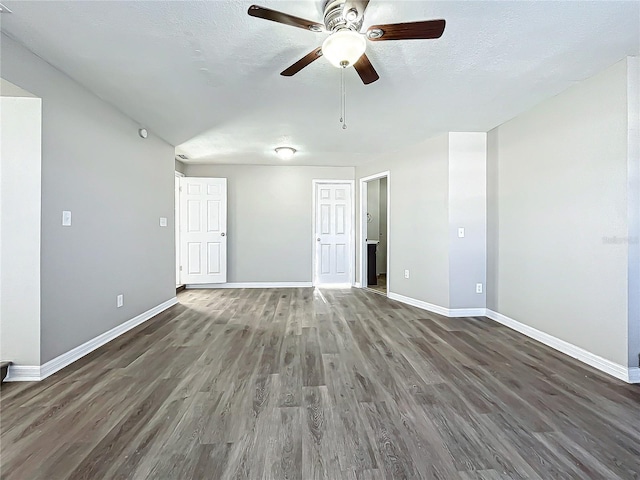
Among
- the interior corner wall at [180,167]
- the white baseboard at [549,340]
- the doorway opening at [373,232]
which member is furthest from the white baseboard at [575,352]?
the interior corner wall at [180,167]

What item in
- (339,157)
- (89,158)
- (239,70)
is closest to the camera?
(239,70)

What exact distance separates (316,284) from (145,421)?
4.38 m

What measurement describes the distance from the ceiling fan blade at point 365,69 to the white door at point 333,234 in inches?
156

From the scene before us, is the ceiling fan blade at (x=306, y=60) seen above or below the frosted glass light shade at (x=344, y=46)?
above

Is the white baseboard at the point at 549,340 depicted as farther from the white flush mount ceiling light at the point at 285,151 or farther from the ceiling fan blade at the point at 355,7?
the ceiling fan blade at the point at 355,7

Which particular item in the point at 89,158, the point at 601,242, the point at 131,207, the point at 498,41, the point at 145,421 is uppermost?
the point at 498,41

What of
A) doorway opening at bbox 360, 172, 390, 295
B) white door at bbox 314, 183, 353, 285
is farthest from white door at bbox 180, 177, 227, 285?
doorway opening at bbox 360, 172, 390, 295

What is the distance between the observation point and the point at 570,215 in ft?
8.78

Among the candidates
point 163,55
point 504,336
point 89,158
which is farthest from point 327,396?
point 89,158

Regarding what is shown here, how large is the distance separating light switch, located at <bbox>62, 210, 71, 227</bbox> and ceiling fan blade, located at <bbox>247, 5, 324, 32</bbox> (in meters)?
2.18

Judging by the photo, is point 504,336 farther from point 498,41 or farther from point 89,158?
point 89,158

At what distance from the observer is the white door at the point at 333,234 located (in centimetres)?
605

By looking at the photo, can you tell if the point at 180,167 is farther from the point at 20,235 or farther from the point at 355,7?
the point at 355,7

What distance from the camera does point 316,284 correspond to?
6031 millimetres
